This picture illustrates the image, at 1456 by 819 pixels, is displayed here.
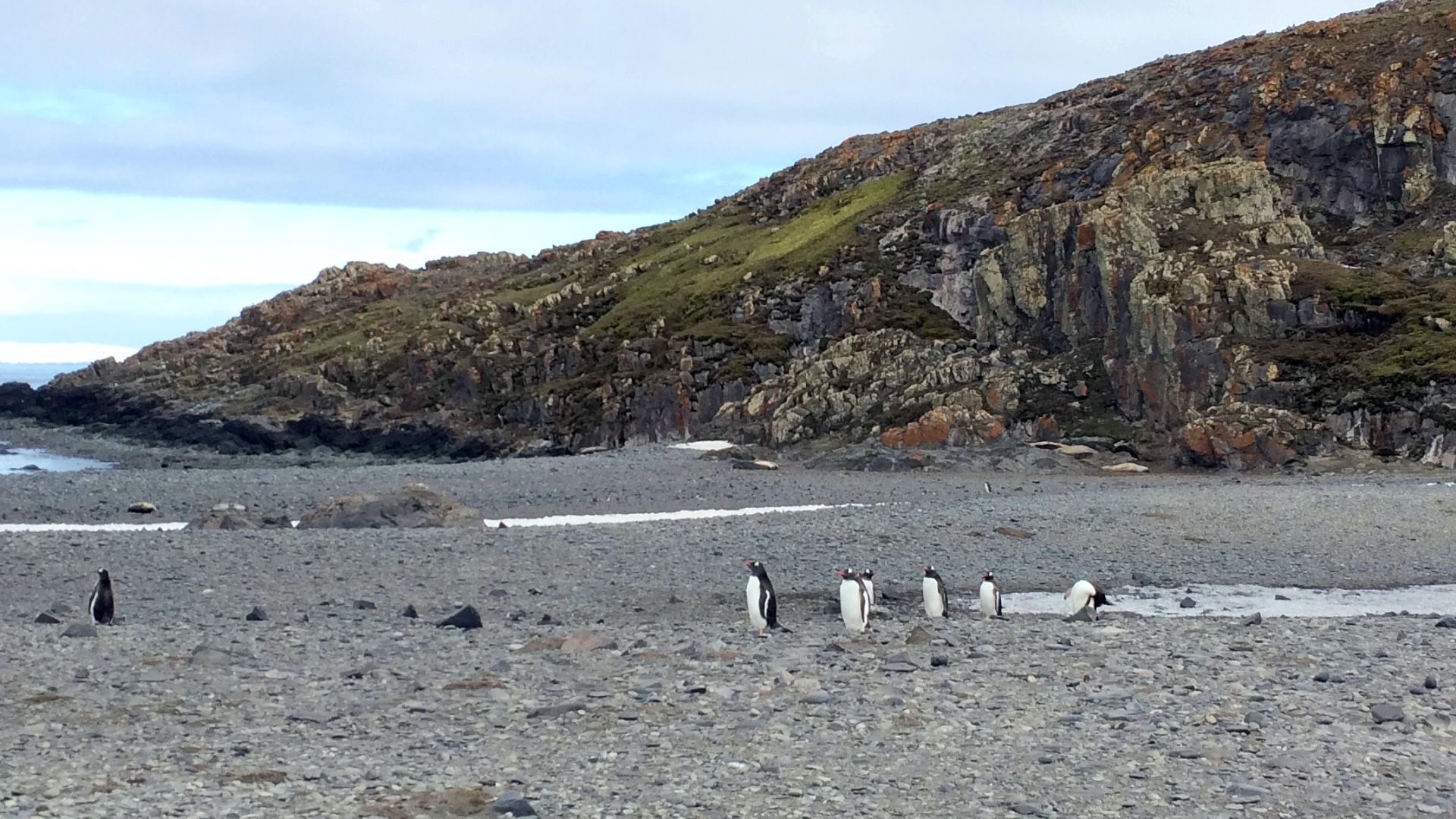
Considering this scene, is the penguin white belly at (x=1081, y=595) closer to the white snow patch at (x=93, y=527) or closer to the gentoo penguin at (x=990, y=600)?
the gentoo penguin at (x=990, y=600)

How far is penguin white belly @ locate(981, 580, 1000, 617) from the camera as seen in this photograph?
16500mm

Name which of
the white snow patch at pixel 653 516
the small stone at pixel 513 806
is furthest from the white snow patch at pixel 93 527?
the small stone at pixel 513 806

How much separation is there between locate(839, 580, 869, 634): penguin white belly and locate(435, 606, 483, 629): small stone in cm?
381

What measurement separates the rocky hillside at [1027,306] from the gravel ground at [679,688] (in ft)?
51.3

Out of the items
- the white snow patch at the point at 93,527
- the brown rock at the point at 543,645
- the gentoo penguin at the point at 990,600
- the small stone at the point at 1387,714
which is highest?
the white snow patch at the point at 93,527

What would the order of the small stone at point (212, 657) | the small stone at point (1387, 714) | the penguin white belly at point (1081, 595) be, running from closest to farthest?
the small stone at point (1387, 714), the small stone at point (212, 657), the penguin white belly at point (1081, 595)

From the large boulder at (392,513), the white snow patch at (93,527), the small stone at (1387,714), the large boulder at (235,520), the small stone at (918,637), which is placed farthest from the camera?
the large boulder at (392,513)

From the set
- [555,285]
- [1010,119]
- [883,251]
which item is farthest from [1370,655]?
[555,285]

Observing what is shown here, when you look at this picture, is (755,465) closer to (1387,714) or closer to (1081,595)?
(1081,595)

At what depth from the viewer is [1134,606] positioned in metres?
17.9

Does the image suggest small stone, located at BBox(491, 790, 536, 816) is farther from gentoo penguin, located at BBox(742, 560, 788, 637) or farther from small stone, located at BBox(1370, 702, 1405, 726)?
gentoo penguin, located at BBox(742, 560, 788, 637)

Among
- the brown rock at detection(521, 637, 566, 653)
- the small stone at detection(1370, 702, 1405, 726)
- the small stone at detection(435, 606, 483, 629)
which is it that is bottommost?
the small stone at detection(1370, 702, 1405, 726)

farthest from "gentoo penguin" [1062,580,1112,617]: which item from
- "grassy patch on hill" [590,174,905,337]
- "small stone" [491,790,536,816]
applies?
"grassy patch on hill" [590,174,905,337]

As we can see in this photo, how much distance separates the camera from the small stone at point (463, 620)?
14.7 metres
